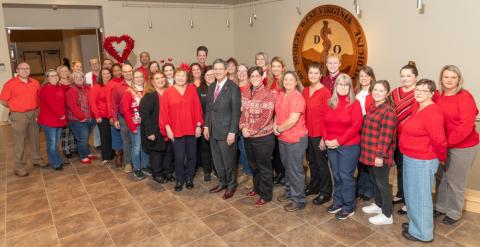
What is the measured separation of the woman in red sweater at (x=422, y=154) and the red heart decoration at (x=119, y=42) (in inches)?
272

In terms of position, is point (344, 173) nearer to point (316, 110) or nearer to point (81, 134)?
point (316, 110)

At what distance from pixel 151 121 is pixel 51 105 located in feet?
5.45

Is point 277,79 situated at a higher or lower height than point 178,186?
higher

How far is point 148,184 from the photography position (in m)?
4.42

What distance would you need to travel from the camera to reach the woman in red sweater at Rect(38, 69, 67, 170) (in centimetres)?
480

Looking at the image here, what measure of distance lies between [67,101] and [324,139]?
146 inches

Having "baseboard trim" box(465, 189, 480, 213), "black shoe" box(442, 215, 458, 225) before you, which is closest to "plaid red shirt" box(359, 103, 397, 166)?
"black shoe" box(442, 215, 458, 225)

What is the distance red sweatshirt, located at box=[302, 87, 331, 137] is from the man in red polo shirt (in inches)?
146

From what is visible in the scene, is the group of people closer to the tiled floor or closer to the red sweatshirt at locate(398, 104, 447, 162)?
the red sweatshirt at locate(398, 104, 447, 162)

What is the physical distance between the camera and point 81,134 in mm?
5277

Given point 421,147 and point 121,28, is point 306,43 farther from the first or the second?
point 421,147

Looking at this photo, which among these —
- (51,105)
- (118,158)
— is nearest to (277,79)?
(118,158)

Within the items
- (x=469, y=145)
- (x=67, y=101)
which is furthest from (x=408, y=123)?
(x=67, y=101)

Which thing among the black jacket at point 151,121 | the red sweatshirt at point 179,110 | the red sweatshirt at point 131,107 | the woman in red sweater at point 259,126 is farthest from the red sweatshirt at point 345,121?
the red sweatshirt at point 131,107
